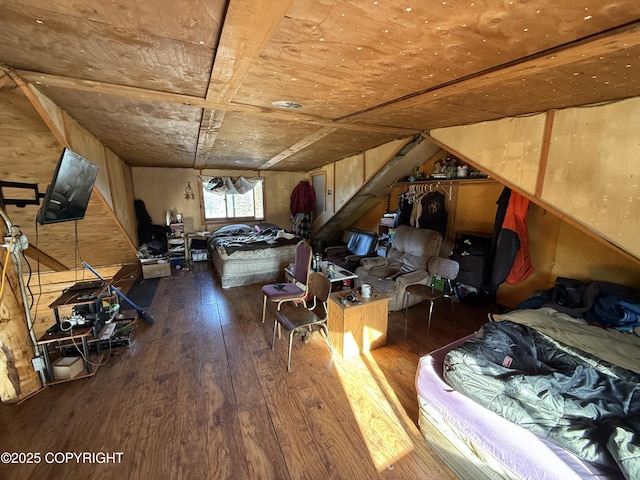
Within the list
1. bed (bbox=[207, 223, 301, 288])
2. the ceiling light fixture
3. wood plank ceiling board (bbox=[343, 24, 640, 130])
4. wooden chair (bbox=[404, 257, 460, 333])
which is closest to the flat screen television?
the ceiling light fixture

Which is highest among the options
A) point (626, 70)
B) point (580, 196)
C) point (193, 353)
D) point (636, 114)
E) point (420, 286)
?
point (626, 70)

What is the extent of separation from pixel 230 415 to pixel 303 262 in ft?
5.23

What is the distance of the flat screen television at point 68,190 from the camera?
1.76m

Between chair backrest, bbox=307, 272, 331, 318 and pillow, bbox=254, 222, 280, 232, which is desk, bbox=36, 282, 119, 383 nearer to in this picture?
chair backrest, bbox=307, 272, 331, 318

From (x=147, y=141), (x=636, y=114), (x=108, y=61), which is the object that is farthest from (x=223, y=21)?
(x=147, y=141)

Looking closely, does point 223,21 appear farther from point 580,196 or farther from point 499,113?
point 580,196

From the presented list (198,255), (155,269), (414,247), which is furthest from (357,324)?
(198,255)

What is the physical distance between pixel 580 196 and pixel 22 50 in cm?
337

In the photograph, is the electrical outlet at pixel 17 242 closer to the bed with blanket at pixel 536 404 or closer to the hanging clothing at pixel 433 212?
the bed with blanket at pixel 536 404

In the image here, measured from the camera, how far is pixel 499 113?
2090mm

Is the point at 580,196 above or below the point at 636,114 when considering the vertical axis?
below

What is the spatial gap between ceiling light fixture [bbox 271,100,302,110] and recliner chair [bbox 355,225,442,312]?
2.30 meters

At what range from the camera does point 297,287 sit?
2.85 metres

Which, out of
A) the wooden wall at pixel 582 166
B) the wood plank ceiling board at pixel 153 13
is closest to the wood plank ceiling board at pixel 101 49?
the wood plank ceiling board at pixel 153 13
